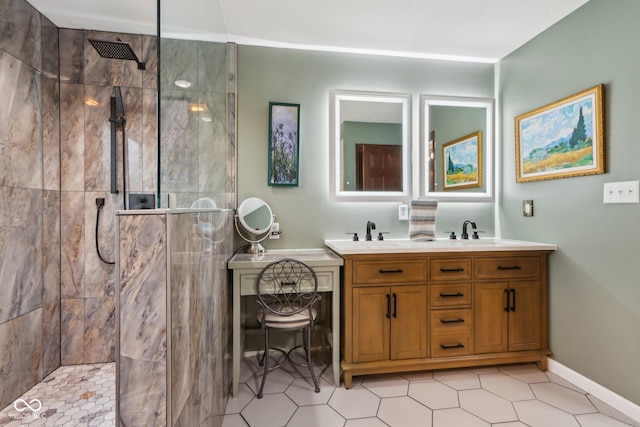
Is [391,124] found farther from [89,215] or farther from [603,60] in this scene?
[89,215]

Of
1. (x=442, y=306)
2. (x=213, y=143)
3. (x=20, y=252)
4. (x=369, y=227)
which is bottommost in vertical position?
(x=442, y=306)

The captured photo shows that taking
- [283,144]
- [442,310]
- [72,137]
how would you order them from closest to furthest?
1. [442,310]
2. [72,137]
3. [283,144]

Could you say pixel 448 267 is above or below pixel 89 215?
below

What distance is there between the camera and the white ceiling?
75.5 inches

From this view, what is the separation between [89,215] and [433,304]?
2.53 meters

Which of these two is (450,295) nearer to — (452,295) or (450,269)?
(452,295)

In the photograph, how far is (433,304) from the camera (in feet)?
6.54

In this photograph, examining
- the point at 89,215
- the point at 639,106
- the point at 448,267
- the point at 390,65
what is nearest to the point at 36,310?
the point at 89,215

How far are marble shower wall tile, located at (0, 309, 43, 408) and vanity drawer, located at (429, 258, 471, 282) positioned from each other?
8.57ft

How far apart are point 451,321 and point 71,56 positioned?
10.8ft

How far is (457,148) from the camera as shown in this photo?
2635 mm

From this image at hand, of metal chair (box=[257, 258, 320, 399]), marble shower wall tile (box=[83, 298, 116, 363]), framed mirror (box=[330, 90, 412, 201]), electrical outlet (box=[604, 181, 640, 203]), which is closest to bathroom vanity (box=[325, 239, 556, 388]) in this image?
metal chair (box=[257, 258, 320, 399])

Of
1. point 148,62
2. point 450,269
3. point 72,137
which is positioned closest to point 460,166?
point 450,269

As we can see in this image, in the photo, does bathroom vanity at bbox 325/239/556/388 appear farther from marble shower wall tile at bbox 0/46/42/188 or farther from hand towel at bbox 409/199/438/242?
marble shower wall tile at bbox 0/46/42/188
